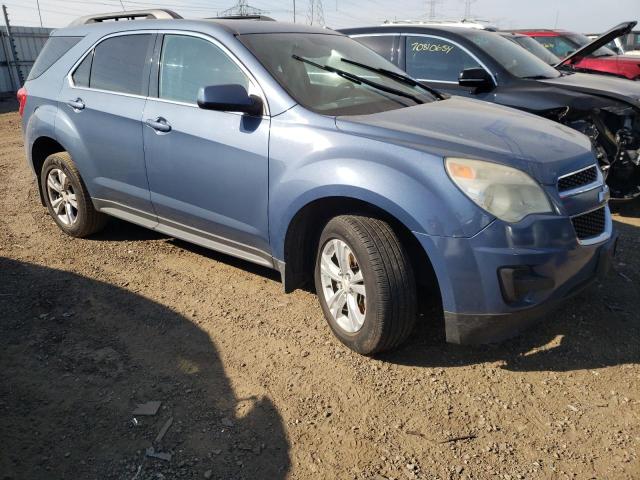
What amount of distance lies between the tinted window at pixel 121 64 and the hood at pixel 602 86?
13.1 ft

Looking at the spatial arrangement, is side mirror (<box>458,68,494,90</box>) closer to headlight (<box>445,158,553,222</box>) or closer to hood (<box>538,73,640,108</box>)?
hood (<box>538,73,640,108</box>)

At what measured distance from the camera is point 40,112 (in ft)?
15.3

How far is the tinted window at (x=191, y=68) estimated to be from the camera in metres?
3.48

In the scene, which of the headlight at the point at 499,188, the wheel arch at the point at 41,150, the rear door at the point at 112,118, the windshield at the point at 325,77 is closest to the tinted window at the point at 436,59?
the windshield at the point at 325,77

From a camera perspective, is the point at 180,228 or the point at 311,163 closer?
the point at 311,163

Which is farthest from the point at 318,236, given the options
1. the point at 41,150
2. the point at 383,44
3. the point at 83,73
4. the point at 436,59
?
the point at 383,44

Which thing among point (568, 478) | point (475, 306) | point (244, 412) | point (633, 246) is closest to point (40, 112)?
point (244, 412)

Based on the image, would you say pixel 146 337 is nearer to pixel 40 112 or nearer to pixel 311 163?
pixel 311 163

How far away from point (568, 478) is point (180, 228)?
279cm

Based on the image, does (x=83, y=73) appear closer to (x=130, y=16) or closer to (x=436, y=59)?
(x=130, y=16)

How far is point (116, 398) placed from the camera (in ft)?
9.00

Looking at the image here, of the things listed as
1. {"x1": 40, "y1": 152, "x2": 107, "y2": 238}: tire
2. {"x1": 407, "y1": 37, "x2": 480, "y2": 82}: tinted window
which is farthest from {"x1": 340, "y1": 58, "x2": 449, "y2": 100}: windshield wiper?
{"x1": 40, "y1": 152, "x2": 107, "y2": 238}: tire

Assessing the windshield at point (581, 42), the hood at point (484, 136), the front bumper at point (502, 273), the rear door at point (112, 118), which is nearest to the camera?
the front bumper at point (502, 273)

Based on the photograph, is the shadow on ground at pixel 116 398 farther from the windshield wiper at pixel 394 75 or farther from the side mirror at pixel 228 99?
the windshield wiper at pixel 394 75
